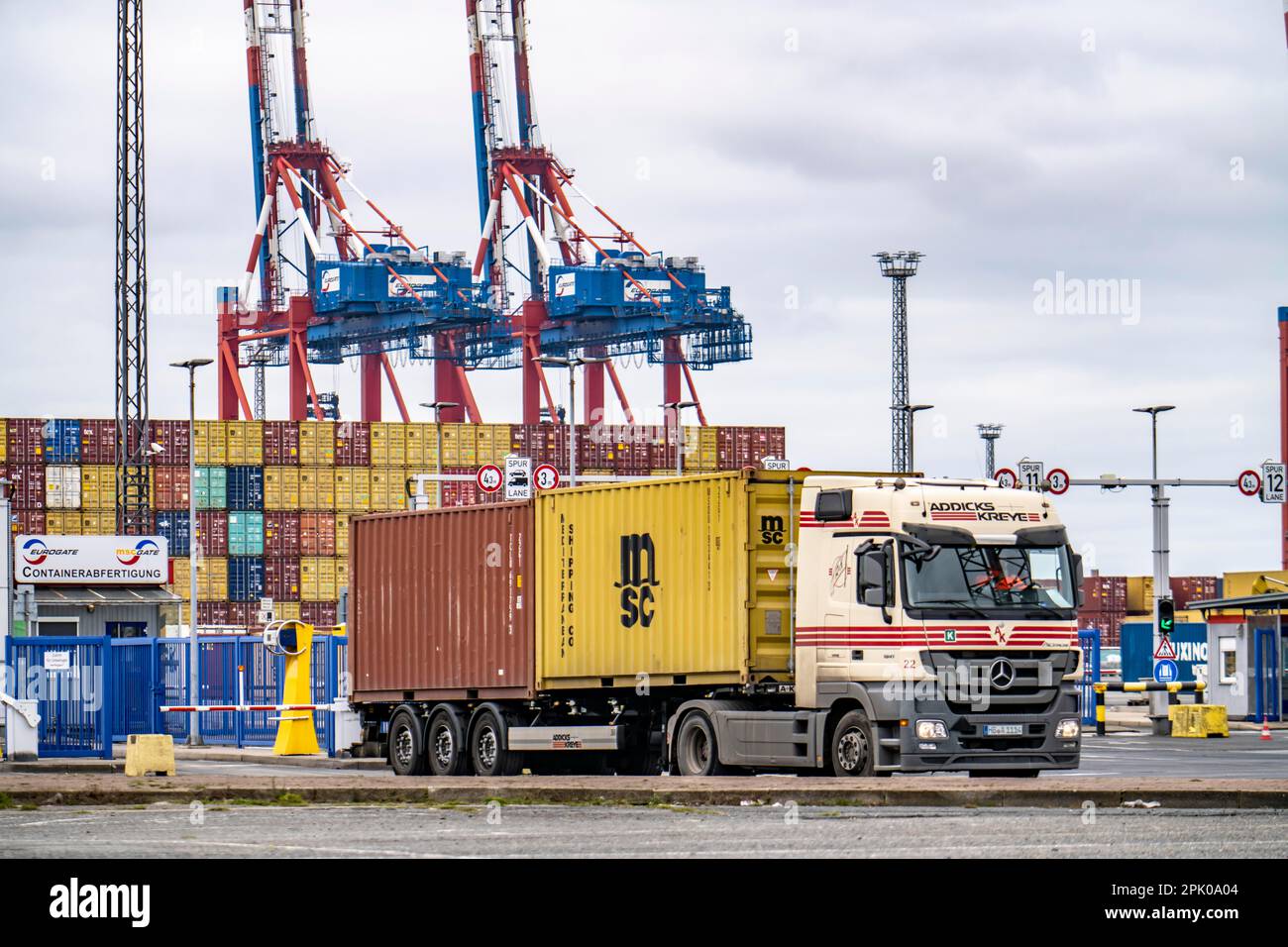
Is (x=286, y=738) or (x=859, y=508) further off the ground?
(x=859, y=508)

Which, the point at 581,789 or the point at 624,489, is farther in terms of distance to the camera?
the point at 624,489

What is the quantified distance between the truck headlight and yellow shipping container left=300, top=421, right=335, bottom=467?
7362cm

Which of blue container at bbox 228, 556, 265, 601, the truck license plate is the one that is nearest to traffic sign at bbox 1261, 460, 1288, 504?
the truck license plate

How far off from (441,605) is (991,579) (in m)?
7.69

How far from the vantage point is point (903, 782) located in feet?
61.3

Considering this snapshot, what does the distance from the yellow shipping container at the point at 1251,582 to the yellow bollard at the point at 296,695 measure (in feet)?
102

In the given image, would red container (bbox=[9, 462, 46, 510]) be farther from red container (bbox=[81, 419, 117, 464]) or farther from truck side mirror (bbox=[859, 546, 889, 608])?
truck side mirror (bbox=[859, 546, 889, 608])

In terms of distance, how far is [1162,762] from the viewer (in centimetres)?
3020

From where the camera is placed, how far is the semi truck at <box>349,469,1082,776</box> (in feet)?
69.8
